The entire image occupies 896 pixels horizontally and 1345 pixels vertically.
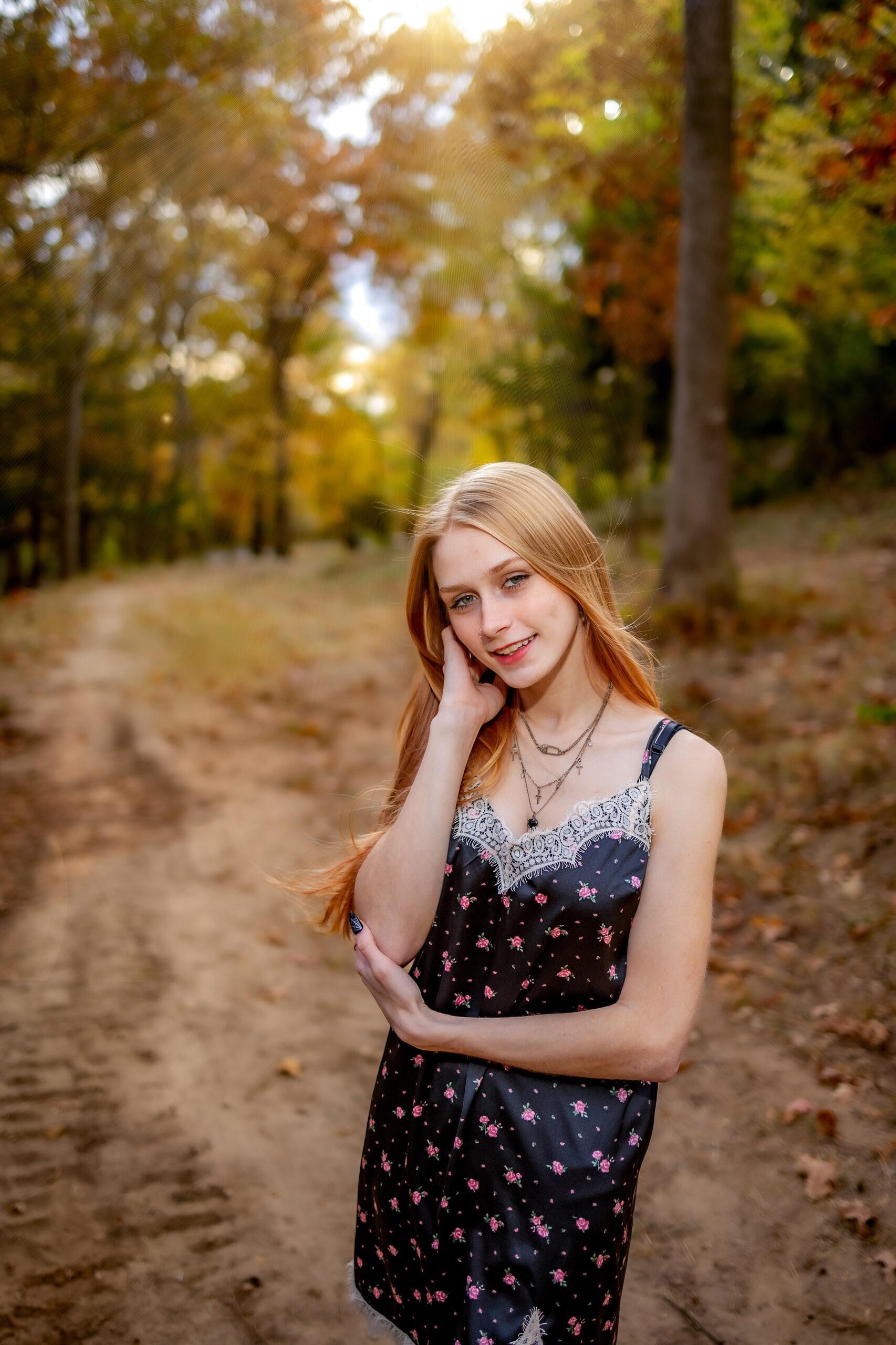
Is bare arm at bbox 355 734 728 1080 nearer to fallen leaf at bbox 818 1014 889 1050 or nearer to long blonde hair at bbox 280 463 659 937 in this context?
long blonde hair at bbox 280 463 659 937

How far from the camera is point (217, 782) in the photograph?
7.29 metres

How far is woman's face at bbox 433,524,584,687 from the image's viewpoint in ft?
5.73

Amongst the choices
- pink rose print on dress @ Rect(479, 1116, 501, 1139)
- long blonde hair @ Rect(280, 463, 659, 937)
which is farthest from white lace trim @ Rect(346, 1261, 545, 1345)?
long blonde hair @ Rect(280, 463, 659, 937)

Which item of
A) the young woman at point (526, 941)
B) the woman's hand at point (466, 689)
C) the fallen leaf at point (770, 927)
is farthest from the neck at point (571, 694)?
the fallen leaf at point (770, 927)

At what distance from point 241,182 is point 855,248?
6.97m

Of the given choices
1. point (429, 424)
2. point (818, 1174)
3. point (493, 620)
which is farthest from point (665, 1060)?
point (429, 424)

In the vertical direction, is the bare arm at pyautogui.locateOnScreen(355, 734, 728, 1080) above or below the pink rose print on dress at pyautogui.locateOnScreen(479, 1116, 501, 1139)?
above

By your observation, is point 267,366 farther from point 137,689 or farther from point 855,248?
point 855,248

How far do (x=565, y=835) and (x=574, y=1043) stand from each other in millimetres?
352

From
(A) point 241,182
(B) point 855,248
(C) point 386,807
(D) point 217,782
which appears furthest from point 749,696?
(A) point 241,182

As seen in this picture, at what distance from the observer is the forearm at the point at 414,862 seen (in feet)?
5.53

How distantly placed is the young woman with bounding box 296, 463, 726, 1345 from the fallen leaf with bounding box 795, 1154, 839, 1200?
1.71 meters

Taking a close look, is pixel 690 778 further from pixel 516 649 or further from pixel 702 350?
pixel 702 350

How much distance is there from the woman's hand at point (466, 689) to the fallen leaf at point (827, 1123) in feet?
7.93
